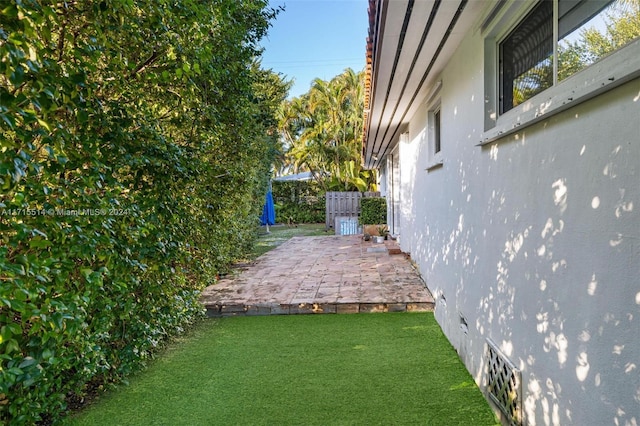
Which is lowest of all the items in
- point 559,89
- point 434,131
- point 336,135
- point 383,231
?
point 383,231

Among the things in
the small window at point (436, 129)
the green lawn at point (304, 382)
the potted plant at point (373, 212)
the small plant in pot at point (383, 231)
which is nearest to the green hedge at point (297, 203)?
the potted plant at point (373, 212)

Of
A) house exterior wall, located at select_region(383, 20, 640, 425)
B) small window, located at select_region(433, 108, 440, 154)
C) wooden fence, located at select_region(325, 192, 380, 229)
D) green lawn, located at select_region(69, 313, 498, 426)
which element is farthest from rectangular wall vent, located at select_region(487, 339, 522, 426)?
wooden fence, located at select_region(325, 192, 380, 229)

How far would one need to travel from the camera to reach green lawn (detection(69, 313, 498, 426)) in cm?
326

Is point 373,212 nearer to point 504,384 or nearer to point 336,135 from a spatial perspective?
point 336,135

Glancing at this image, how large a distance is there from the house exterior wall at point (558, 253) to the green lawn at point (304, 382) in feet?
1.59

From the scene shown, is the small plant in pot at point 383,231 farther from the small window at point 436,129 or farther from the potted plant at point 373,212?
the small window at point 436,129

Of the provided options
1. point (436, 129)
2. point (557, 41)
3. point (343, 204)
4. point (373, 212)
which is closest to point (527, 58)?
point (557, 41)

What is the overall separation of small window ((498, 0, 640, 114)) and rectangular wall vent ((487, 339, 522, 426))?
1946 mm

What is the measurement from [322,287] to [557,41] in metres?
5.54

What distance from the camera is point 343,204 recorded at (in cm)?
2191

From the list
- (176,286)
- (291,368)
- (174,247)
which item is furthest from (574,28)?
(176,286)

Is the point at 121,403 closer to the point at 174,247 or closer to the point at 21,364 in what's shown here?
the point at 174,247

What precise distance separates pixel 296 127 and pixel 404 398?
3394 cm

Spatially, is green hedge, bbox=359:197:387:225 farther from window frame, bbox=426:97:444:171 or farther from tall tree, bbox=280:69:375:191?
window frame, bbox=426:97:444:171
